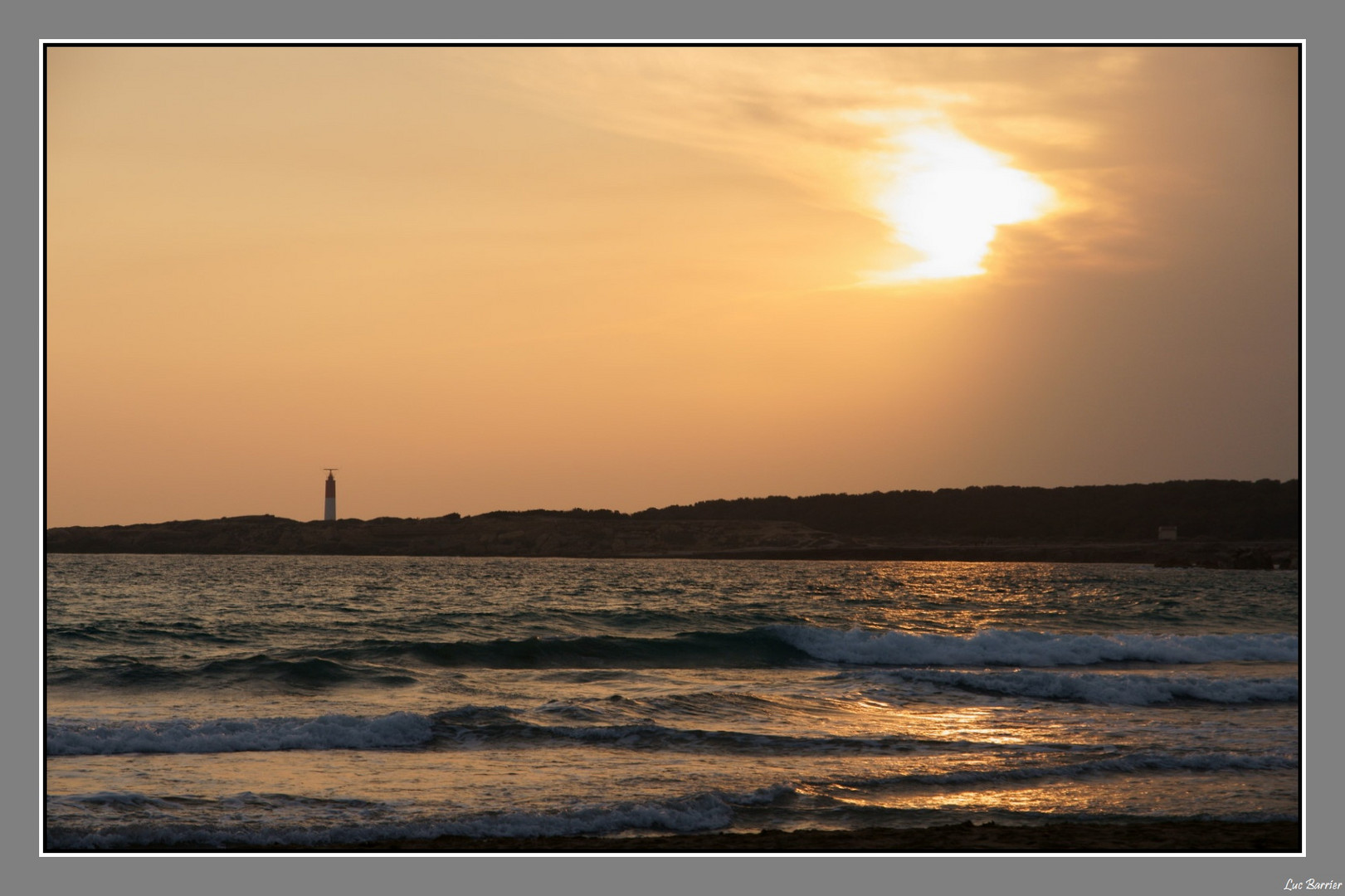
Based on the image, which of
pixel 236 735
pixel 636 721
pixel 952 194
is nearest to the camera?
pixel 952 194

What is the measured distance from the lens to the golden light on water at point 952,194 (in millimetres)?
9266

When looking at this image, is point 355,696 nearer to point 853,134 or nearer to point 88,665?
point 88,665

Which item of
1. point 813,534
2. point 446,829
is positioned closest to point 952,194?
point 446,829

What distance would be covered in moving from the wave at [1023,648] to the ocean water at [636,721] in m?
0.07

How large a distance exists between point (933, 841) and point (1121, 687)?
8.51 meters

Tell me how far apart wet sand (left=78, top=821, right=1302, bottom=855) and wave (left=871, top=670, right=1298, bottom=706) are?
22.2 ft

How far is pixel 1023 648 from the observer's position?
68.3 feet

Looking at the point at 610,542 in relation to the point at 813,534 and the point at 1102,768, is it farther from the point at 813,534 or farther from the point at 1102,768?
the point at 1102,768

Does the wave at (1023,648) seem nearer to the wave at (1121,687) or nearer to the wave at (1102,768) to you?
the wave at (1121,687)

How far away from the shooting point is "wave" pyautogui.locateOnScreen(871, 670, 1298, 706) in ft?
49.1

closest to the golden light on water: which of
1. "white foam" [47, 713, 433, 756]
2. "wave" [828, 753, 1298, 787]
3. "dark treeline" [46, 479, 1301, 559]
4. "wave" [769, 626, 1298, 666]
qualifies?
"wave" [828, 753, 1298, 787]

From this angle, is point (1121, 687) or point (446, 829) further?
point (1121, 687)

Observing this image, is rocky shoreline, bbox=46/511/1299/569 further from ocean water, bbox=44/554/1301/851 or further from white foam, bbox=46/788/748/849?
white foam, bbox=46/788/748/849

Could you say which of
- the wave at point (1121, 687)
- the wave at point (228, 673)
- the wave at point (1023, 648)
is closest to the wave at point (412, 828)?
the wave at point (228, 673)
